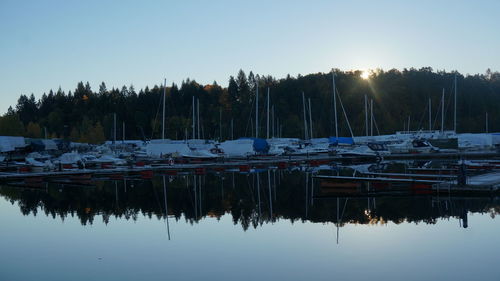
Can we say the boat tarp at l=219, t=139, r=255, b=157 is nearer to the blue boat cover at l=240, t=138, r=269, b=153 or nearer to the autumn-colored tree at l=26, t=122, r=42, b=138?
the blue boat cover at l=240, t=138, r=269, b=153

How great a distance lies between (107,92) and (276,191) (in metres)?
124

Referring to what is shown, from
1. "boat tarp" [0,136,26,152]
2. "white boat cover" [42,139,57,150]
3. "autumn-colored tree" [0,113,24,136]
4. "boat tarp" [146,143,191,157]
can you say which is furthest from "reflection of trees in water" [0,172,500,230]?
"autumn-colored tree" [0,113,24,136]

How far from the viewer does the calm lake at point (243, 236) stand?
47.3 feet

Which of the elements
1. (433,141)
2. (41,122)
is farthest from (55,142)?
(433,141)

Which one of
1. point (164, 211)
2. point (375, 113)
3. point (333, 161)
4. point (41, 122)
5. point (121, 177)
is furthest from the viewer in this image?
point (41, 122)

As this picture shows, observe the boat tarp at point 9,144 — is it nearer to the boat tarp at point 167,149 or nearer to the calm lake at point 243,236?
the boat tarp at point 167,149

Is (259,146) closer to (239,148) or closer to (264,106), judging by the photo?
(239,148)

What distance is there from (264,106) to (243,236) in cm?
A: 10507

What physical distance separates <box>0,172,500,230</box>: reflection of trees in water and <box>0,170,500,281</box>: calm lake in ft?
0.20

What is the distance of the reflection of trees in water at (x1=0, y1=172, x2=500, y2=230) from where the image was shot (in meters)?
23.1

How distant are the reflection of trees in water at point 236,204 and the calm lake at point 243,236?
0.06m

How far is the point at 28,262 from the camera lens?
15.8 m

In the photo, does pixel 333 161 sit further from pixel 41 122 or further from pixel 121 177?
pixel 41 122

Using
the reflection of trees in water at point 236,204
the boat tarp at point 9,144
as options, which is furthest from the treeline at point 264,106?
the reflection of trees in water at point 236,204
